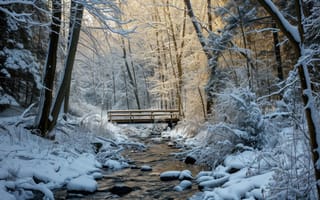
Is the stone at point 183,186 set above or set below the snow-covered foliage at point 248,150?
below

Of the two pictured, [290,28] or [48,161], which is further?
[48,161]

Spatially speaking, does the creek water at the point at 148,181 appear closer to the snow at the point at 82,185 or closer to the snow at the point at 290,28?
the snow at the point at 82,185

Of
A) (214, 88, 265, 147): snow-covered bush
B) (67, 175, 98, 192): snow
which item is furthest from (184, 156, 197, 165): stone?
(67, 175, 98, 192): snow

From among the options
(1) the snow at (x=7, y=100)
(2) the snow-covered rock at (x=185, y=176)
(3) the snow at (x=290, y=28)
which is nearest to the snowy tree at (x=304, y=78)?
(3) the snow at (x=290, y=28)

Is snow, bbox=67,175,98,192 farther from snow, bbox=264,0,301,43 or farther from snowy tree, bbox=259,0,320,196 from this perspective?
snow, bbox=264,0,301,43

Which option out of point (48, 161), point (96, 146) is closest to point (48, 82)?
point (48, 161)

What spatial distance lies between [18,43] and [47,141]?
4968mm

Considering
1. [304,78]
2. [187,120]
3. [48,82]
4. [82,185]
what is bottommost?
[82,185]

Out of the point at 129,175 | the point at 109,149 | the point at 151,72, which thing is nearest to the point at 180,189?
the point at 129,175

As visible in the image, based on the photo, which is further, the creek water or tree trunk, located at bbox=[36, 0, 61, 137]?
tree trunk, located at bbox=[36, 0, 61, 137]

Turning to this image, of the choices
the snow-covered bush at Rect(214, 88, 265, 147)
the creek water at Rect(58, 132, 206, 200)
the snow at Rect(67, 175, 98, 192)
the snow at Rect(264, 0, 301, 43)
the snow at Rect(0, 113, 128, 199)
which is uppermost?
the snow at Rect(264, 0, 301, 43)

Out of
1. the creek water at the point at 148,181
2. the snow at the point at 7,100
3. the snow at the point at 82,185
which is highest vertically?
the snow at the point at 7,100

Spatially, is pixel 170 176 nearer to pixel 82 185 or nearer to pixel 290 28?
pixel 82 185

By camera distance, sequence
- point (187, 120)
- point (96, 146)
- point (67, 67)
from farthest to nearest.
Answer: point (187, 120), point (96, 146), point (67, 67)
